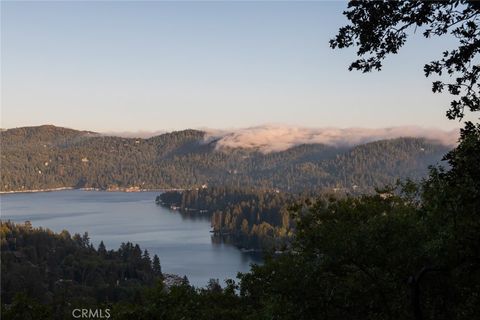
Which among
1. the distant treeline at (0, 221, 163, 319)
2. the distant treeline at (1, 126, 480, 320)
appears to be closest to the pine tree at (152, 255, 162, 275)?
the distant treeline at (0, 221, 163, 319)

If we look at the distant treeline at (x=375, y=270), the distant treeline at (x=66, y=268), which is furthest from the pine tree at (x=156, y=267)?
the distant treeline at (x=375, y=270)

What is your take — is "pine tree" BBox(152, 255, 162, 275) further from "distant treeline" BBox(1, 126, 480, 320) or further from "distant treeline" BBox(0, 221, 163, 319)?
"distant treeline" BBox(1, 126, 480, 320)

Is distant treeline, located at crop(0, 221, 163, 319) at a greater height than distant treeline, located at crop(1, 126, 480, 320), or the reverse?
distant treeline, located at crop(1, 126, 480, 320)

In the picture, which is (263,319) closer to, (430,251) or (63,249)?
(430,251)

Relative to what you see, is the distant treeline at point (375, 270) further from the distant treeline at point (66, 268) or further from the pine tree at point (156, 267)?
the pine tree at point (156, 267)

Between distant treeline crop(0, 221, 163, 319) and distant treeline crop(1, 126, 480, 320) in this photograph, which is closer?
distant treeline crop(1, 126, 480, 320)

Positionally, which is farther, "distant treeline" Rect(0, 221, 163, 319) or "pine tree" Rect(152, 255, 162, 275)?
"pine tree" Rect(152, 255, 162, 275)

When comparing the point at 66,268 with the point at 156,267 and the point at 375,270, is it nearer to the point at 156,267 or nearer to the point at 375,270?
the point at 156,267

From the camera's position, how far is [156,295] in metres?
27.0

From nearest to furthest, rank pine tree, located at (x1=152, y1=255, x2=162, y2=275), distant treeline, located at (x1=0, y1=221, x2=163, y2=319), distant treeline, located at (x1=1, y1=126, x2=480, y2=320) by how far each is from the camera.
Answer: distant treeline, located at (x1=1, y1=126, x2=480, y2=320) < distant treeline, located at (x1=0, y1=221, x2=163, y2=319) < pine tree, located at (x1=152, y1=255, x2=162, y2=275)

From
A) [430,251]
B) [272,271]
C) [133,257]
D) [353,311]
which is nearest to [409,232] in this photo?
[353,311]

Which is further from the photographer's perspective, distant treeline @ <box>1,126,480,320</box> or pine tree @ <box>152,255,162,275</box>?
pine tree @ <box>152,255,162,275</box>

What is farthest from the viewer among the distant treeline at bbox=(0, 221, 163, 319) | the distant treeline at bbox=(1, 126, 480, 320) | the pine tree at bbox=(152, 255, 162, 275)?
the pine tree at bbox=(152, 255, 162, 275)

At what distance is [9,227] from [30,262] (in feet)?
137
